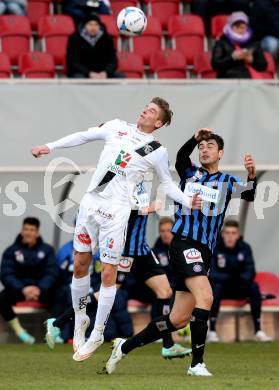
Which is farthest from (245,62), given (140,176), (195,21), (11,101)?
(140,176)

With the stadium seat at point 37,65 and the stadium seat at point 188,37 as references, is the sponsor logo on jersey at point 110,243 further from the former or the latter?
the stadium seat at point 188,37

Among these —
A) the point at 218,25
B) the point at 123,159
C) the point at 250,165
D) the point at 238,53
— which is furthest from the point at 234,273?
the point at 218,25

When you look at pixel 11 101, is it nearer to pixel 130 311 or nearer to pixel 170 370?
pixel 130 311

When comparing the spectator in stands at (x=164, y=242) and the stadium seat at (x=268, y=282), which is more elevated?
the spectator in stands at (x=164, y=242)

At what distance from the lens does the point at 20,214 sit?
13039 mm

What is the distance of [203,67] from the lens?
1581 cm

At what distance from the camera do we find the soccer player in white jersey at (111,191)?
899 cm

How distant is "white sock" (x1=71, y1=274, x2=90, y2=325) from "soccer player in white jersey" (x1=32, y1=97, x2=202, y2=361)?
92 millimetres

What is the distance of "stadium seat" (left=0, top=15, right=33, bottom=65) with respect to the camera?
15.6 meters

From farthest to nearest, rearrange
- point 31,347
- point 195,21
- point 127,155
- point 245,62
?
1. point 195,21
2. point 245,62
3. point 31,347
4. point 127,155

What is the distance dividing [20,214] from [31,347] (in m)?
1.63

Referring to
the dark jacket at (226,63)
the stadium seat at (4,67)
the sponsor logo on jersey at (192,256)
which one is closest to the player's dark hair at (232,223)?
the dark jacket at (226,63)

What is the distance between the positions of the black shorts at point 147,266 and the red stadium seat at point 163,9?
23.7ft

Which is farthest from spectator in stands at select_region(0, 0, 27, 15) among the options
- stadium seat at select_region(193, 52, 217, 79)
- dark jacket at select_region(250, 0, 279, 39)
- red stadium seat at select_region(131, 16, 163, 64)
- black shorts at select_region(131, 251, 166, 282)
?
black shorts at select_region(131, 251, 166, 282)
